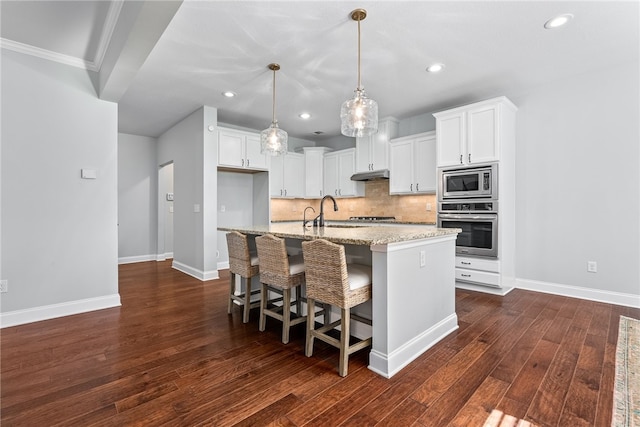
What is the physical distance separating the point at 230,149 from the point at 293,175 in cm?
156

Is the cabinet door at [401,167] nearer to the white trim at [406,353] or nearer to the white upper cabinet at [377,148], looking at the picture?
the white upper cabinet at [377,148]

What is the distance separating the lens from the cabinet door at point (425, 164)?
461cm

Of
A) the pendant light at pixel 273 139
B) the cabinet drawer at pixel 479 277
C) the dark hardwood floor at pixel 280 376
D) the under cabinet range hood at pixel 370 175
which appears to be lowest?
the dark hardwood floor at pixel 280 376

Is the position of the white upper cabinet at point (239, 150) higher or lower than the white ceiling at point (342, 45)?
lower

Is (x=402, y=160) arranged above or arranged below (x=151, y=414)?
above

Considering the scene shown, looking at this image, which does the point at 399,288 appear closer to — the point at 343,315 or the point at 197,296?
the point at 343,315

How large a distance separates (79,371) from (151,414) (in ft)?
2.82

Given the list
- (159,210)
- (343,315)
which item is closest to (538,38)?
(343,315)

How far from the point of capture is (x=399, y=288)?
208 cm

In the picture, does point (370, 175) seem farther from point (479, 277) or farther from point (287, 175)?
point (479, 277)

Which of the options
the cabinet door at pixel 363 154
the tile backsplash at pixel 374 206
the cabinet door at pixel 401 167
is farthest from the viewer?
the cabinet door at pixel 363 154

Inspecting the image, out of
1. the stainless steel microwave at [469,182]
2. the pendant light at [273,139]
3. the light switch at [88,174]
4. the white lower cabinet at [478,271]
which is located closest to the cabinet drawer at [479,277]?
the white lower cabinet at [478,271]

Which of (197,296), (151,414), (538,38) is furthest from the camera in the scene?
(197,296)

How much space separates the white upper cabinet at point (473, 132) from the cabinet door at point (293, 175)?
293cm
